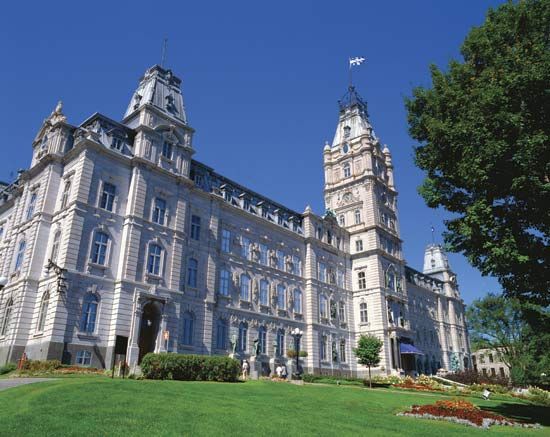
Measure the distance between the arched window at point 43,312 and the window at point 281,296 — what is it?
23.5 metres

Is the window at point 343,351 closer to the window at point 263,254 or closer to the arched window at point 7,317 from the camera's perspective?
the window at point 263,254

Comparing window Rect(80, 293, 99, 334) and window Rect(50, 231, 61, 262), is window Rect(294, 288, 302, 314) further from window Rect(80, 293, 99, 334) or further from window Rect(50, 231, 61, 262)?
window Rect(50, 231, 61, 262)

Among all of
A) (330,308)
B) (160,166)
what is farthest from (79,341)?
(330,308)

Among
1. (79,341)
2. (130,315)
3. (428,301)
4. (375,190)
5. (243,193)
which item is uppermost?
(375,190)

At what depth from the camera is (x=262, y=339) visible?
1708 inches

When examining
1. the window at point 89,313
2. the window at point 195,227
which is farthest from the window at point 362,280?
the window at point 89,313

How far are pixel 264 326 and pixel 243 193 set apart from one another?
47.1 feet

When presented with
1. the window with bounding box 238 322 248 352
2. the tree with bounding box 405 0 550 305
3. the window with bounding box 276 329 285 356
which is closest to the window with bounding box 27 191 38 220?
the window with bounding box 238 322 248 352

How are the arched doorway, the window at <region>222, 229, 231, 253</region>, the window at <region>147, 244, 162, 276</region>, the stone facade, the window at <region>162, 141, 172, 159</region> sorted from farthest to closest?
the window at <region>222, 229, 231, 253</region> → the window at <region>162, 141, 172, 159</region> → the window at <region>147, 244, 162, 276</region> → the arched doorway → the stone facade

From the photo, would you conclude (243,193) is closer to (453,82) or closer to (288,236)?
(288,236)

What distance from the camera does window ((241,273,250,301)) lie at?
43.0 meters

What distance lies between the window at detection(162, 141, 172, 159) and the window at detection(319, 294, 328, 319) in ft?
82.1

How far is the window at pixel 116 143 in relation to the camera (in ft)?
117

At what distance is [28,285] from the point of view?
31.1 meters
